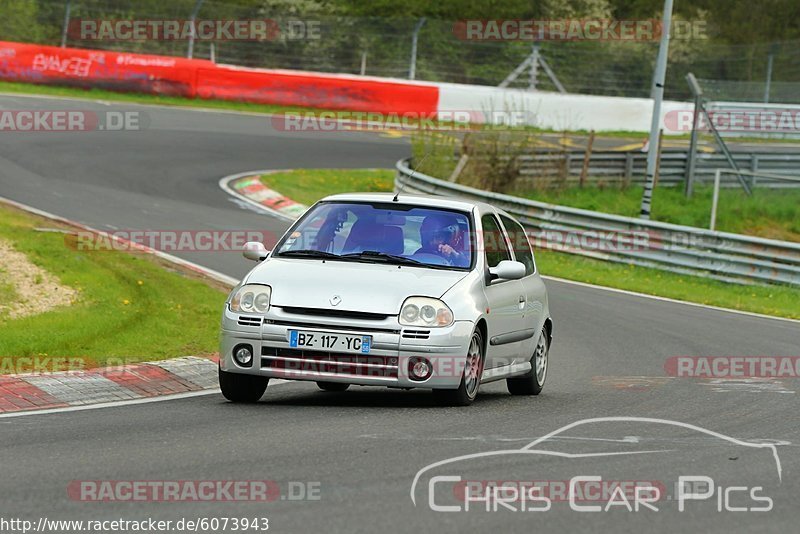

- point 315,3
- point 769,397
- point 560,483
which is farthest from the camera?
point 315,3

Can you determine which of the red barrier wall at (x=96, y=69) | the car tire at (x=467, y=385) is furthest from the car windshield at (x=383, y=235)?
the red barrier wall at (x=96, y=69)

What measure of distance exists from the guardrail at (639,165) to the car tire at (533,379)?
17.6 m

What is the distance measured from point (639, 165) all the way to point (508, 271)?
22.7 m

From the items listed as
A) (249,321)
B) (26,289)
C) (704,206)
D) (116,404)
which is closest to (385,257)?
(249,321)

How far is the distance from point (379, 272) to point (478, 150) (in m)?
19.4

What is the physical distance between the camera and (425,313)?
31.8 feet

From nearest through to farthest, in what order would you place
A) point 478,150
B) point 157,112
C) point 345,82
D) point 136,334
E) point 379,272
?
point 379,272, point 136,334, point 478,150, point 157,112, point 345,82

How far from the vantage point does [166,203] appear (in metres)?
23.9

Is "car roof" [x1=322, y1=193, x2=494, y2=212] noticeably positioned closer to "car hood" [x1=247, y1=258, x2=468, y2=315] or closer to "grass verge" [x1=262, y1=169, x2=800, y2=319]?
"car hood" [x1=247, y1=258, x2=468, y2=315]

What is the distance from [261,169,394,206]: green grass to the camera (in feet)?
89.9

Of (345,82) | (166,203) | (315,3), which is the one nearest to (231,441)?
(166,203)

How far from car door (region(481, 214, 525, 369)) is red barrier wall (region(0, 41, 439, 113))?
1088 inches

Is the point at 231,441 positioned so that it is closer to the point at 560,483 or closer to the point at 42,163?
the point at 560,483

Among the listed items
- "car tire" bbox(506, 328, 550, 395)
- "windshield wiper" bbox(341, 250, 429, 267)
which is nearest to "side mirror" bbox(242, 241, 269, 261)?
"windshield wiper" bbox(341, 250, 429, 267)
